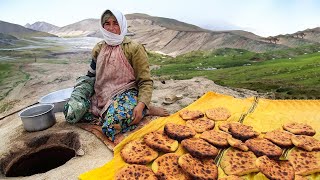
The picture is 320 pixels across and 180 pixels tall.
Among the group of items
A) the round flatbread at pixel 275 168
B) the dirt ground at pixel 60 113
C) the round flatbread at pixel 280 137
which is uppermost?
the round flatbread at pixel 280 137

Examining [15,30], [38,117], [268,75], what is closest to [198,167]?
[38,117]

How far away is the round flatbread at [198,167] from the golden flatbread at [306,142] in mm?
923

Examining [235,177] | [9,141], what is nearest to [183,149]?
[235,177]

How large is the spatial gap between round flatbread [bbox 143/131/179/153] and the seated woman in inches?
20.9

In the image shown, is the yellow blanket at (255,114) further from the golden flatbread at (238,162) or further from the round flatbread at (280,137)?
the golden flatbread at (238,162)

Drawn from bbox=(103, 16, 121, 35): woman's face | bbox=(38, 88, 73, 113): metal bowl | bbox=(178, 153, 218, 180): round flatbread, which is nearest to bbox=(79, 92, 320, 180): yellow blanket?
Answer: bbox=(178, 153, 218, 180): round flatbread

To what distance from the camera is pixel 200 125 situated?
3.40 metres

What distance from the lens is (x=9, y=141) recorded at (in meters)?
3.80

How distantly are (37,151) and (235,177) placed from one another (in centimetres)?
259

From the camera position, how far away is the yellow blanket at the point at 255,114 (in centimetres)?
328

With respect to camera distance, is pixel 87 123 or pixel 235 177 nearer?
pixel 235 177

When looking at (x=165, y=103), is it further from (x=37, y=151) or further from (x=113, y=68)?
(x=37, y=151)

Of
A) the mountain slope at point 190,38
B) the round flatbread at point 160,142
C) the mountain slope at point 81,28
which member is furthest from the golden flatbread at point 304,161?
the mountain slope at point 81,28

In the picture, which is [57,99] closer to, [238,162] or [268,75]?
[238,162]
